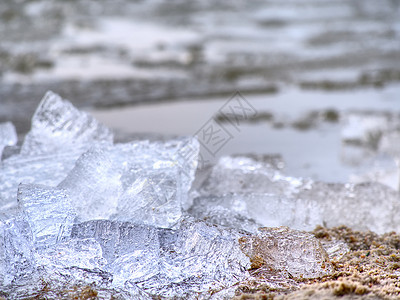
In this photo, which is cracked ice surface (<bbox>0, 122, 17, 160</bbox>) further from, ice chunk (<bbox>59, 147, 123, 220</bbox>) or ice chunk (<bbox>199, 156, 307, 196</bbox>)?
ice chunk (<bbox>199, 156, 307, 196</bbox>)

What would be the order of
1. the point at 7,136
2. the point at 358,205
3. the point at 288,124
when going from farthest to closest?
the point at 288,124 → the point at 7,136 → the point at 358,205

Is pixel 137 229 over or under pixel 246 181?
over

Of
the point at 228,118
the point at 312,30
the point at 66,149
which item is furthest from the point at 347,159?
the point at 312,30

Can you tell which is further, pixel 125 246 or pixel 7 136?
pixel 7 136

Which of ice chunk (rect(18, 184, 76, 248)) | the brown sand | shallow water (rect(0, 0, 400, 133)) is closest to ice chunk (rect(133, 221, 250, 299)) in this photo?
the brown sand

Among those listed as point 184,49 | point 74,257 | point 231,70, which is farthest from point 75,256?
point 184,49

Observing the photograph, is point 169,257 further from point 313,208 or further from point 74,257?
point 313,208

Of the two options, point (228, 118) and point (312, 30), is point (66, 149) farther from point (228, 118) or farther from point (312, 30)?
point (312, 30)
